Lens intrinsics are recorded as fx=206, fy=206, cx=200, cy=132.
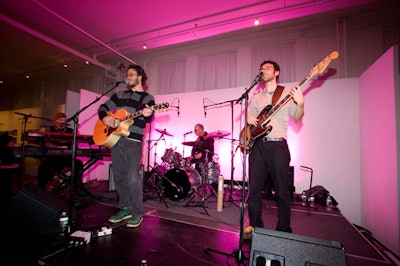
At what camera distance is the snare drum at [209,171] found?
5.19 metres

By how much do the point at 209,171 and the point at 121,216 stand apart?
8.29 ft

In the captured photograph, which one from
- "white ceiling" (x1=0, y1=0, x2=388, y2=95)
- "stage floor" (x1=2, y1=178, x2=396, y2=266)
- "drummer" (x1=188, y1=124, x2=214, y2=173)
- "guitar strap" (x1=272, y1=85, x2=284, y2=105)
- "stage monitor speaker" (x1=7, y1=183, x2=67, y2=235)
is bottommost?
"stage floor" (x1=2, y1=178, x2=396, y2=266)

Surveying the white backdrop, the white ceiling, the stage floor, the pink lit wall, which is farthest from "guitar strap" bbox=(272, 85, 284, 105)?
the white ceiling

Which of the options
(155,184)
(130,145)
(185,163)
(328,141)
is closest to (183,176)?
(185,163)

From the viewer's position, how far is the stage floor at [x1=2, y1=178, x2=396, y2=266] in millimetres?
2078

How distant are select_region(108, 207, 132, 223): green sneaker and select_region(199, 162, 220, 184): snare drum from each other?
87.6 inches

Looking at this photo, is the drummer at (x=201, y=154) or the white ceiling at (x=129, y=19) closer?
the drummer at (x=201, y=154)

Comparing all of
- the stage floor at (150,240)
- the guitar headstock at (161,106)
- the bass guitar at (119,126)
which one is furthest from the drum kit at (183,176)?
the guitar headstock at (161,106)

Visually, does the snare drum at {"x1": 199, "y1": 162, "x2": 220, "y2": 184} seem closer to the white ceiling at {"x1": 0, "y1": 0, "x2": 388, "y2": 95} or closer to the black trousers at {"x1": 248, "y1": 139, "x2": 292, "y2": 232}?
the black trousers at {"x1": 248, "y1": 139, "x2": 292, "y2": 232}

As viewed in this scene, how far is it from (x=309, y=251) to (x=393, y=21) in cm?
763

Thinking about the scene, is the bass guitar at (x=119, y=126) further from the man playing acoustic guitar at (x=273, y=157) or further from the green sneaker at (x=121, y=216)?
the man playing acoustic guitar at (x=273, y=157)

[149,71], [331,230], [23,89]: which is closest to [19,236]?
[331,230]

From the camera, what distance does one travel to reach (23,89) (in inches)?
536

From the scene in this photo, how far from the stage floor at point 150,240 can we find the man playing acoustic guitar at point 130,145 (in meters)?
0.30
